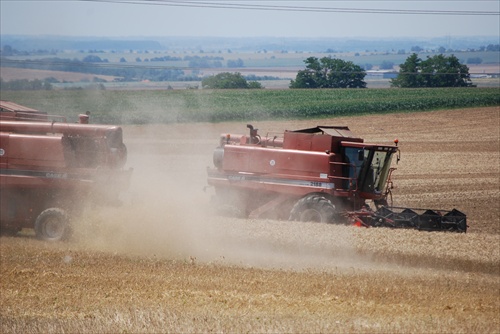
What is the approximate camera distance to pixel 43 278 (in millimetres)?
13969

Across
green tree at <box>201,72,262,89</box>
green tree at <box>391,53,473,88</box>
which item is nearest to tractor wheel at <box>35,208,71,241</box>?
Result: green tree at <box>201,72,262,89</box>

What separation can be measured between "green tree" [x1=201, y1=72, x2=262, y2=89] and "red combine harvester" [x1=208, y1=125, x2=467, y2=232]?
2181cm

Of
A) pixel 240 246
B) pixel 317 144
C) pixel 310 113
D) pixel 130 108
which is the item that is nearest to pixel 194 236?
pixel 240 246

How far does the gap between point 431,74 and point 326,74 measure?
10107mm

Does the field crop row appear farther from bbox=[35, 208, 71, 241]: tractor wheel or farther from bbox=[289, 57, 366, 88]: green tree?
bbox=[35, 208, 71, 241]: tractor wheel

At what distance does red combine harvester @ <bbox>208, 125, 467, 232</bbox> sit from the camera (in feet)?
61.4

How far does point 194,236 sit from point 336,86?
2928 cm

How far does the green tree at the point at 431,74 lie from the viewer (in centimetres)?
5047

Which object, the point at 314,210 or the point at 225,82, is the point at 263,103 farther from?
the point at 314,210

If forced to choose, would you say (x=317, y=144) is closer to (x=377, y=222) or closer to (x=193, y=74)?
(x=377, y=222)

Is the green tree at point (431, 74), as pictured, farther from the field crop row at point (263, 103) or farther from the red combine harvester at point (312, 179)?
the red combine harvester at point (312, 179)

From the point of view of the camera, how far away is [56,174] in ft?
61.5

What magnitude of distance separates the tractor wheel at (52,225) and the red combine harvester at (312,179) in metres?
4.32

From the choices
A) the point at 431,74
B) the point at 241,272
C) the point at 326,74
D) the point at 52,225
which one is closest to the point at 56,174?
the point at 52,225
